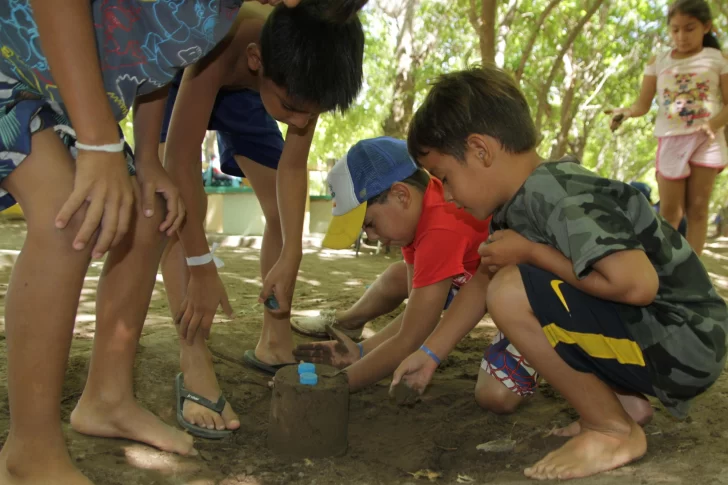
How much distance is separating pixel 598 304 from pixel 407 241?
3.13 ft

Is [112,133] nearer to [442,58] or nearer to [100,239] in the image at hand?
[100,239]

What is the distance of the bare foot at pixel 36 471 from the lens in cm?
147

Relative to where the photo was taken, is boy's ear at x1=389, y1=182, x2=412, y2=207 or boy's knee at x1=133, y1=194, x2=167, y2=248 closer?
boy's knee at x1=133, y1=194, x2=167, y2=248

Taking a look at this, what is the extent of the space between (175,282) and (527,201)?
137 centimetres

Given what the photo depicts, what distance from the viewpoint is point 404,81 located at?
29.5ft

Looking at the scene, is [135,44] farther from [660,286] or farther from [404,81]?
[404,81]

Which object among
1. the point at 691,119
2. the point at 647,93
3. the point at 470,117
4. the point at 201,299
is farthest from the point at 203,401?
the point at 647,93

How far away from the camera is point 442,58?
432 inches

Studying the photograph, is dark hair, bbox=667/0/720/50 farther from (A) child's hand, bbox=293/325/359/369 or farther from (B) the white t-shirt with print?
(A) child's hand, bbox=293/325/359/369

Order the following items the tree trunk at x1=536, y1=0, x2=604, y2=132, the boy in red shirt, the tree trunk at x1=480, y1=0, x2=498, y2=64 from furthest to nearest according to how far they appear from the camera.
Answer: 1. the tree trunk at x1=536, y1=0, x2=604, y2=132
2. the tree trunk at x1=480, y1=0, x2=498, y2=64
3. the boy in red shirt

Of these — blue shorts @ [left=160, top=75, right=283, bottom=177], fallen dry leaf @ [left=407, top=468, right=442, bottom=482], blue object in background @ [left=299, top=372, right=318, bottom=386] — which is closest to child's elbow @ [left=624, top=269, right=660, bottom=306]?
fallen dry leaf @ [left=407, top=468, right=442, bottom=482]

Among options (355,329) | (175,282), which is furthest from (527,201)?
(355,329)

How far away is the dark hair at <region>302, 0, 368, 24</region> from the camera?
6.49ft

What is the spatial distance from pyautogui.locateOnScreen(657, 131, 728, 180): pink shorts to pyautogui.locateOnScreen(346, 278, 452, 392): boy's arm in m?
2.74
